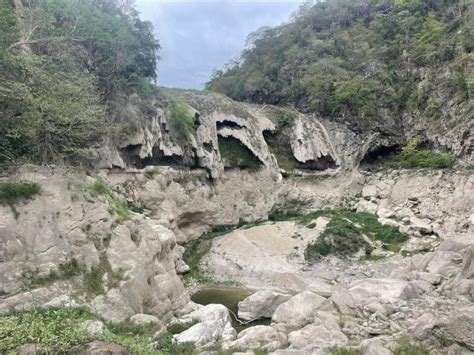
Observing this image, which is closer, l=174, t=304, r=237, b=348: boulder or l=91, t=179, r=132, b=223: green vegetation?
l=174, t=304, r=237, b=348: boulder

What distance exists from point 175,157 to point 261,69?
21.6 m

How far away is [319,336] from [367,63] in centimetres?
3822

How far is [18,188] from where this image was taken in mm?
14516

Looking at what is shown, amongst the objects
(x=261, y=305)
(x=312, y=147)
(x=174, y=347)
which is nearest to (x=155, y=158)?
(x=312, y=147)

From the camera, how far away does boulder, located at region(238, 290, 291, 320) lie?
59.8ft

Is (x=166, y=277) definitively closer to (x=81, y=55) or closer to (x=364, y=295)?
(x=364, y=295)

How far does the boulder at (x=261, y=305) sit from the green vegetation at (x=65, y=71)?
11.1 metres

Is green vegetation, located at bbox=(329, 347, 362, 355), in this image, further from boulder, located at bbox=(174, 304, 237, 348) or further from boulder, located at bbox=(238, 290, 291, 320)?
boulder, located at bbox=(238, 290, 291, 320)

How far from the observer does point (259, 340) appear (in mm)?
12188

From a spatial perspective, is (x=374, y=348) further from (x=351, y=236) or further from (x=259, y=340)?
(x=351, y=236)

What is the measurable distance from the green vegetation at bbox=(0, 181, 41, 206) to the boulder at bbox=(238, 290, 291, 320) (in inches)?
410

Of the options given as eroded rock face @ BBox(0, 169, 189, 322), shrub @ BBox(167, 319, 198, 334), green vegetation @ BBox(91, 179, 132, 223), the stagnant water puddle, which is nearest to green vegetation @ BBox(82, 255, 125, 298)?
eroded rock face @ BBox(0, 169, 189, 322)

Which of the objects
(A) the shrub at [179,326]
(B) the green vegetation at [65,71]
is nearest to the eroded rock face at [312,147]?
(B) the green vegetation at [65,71]

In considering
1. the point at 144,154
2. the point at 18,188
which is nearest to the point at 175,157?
the point at 144,154
